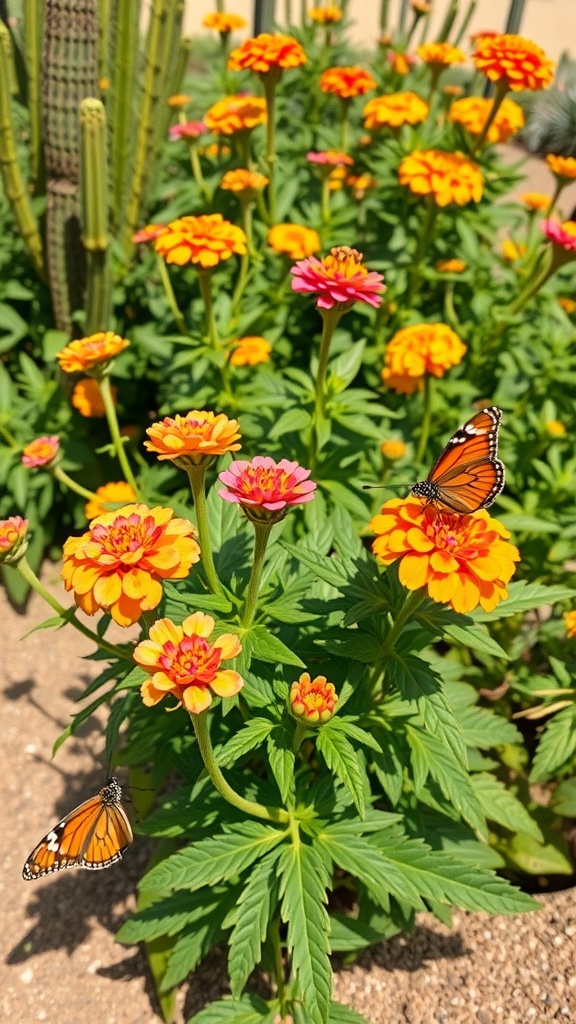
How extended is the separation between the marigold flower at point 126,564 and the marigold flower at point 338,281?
613mm

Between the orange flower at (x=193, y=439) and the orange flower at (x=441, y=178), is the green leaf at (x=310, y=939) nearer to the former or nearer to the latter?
the orange flower at (x=193, y=439)

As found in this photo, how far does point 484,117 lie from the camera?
2.57 m

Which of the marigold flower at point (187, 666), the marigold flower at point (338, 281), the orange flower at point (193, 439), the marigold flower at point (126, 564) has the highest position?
the marigold flower at point (338, 281)

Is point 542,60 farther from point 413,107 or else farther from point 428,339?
point 428,339

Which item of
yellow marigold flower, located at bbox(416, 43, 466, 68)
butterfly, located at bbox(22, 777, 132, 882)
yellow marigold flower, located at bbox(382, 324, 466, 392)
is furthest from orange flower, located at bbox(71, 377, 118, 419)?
yellow marigold flower, located at bbox(416, 43, 466, 68)

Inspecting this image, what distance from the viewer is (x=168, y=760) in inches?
66.6

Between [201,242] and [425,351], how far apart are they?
0.72 m

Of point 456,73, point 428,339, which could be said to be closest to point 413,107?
point 428,339

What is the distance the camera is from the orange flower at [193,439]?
115 centimetres

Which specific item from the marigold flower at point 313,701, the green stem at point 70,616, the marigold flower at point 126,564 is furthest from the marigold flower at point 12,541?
the marigold flower at point 313,701

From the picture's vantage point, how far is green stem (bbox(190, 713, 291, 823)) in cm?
110

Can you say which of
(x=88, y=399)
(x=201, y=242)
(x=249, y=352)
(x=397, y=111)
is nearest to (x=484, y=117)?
(x=397, y=111)

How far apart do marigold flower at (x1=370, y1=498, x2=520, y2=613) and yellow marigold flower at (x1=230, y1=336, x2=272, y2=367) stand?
4.01ft

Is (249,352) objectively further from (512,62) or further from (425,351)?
(512,62)
